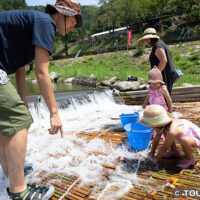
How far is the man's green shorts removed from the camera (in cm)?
146

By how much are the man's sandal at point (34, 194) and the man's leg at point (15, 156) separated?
0.04 metres

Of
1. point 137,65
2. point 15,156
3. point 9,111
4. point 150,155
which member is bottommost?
point 137,65

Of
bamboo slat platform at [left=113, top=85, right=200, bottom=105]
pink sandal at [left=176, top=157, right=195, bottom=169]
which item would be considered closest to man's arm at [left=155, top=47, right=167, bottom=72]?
pink sandal at [left=176, top=157, right=195, bottom=169]

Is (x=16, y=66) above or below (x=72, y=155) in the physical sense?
above

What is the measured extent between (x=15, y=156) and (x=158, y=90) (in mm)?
2094

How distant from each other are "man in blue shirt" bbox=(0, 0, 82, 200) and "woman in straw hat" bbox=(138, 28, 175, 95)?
177 cm

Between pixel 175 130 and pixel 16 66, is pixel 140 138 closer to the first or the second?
pixel 175 130

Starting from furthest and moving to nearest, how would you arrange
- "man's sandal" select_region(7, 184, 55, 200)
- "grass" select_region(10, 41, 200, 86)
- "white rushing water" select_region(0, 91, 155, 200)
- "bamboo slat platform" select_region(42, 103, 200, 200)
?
"grass" select_region(10, 41, 200, 86), "white rushing water" select_region(0, 91, 155, 200), "bamboo slat platform" select_region(42, 103, 200, 200), "man's sandal" select_region(7, 184, 55, 200)

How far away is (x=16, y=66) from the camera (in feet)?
5.51

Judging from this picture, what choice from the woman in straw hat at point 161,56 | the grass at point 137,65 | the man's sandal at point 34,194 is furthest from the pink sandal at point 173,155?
the grass at point 137,65

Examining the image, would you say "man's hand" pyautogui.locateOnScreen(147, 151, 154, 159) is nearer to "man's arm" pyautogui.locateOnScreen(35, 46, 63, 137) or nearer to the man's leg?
"man's arm" pyautogui.locateOnScreen(35, 46, 63, 137)

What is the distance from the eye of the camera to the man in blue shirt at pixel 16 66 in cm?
148

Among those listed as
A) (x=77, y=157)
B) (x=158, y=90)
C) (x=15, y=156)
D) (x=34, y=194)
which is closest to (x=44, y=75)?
(x=15, y=156)

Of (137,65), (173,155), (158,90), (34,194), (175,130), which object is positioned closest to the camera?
(34,194)
